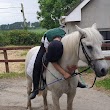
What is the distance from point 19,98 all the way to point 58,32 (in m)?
3.40

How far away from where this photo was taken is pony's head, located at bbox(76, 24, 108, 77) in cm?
384

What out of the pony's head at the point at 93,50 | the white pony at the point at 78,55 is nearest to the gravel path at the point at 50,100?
the white pony at the point at 78,55

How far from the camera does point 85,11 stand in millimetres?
13453

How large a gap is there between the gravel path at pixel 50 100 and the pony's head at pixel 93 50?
2792mm

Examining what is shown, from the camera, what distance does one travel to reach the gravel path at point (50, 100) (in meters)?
6.67

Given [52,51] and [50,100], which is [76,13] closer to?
[50,100]

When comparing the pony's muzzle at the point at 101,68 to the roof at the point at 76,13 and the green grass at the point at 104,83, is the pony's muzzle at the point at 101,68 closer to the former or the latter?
the green grass at the point at 104,83

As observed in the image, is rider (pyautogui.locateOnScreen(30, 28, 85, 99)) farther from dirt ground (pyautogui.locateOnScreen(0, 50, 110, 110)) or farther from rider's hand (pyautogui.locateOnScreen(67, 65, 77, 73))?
dirt ground (pyautogui.locateOnScreen(0, 50, 110, 110))

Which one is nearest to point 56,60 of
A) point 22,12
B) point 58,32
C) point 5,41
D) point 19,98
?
point 58,32

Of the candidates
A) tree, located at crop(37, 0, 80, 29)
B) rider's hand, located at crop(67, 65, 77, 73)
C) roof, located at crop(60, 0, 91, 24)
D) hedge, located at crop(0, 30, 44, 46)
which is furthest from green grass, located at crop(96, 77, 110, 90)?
tree, located at crop(37, 0, 80, 29)

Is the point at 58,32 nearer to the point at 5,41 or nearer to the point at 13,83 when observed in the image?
the point at 13,83

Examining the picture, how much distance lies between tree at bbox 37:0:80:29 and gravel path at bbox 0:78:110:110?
31.8 meters

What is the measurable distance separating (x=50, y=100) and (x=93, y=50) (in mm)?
3561

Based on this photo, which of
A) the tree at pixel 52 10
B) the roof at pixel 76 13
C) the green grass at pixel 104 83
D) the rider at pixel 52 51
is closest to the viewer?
the rider at pixel 52 51
